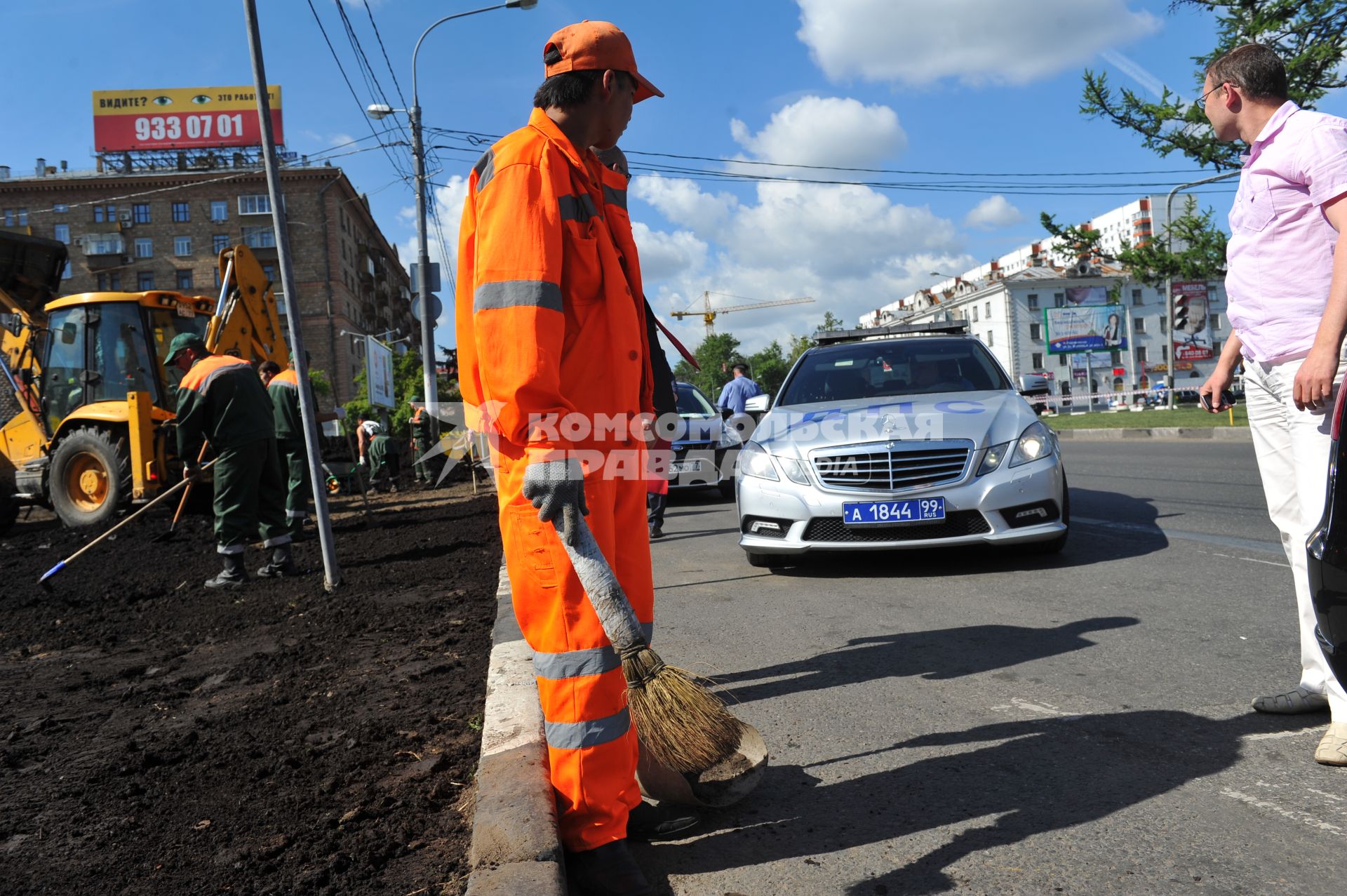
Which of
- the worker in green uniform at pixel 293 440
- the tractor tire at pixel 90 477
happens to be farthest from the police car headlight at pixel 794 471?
the tractor tire at pixel 90 477

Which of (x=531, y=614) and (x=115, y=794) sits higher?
(x=531, y=614)

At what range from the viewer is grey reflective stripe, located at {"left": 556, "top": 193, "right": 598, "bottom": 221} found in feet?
7.84

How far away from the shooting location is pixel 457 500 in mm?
15062

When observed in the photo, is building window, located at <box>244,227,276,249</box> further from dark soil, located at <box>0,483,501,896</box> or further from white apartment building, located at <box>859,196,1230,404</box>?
dark soil, located at <box>0,483,501,896</box>

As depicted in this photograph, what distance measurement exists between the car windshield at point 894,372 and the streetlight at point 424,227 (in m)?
13.1

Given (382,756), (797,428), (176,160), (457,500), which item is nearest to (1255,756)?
(382,756)

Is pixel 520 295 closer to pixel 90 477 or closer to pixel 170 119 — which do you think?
pixel 90 477

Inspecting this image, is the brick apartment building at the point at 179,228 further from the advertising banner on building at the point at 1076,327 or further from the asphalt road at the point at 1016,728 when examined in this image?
the asphalt road at the point at 1016,728

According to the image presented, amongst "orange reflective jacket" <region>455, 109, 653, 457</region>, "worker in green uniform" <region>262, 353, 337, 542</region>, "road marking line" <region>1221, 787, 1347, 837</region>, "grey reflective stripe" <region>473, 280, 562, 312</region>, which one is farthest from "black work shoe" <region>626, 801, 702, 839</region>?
"worker in green uniform" <region>262, 353, 337, 542</region>

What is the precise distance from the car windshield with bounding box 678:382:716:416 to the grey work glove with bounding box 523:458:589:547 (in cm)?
1129

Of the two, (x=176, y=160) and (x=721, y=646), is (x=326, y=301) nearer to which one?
(x=176, y=160)

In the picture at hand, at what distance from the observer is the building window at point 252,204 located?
6881 centimetres

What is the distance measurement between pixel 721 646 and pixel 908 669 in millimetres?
950

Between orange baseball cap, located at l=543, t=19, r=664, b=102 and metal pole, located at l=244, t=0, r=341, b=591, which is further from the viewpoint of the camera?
metal pole, located at l=244, t=0, r=341, b=591
